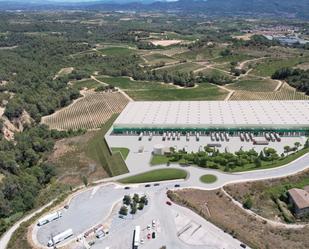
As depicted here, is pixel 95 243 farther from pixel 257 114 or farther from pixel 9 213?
pixel 257 114

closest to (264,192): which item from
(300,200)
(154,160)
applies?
(300,200)

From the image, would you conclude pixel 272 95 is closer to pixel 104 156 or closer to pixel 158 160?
pixel 158 160

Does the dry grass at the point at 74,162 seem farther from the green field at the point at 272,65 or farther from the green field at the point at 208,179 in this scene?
the green field at the point at 272,65

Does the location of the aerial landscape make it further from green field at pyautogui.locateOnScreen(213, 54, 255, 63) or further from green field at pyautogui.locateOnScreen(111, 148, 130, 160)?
green field at pyautogui.locateOnScreen(213, 54, 255, 63)

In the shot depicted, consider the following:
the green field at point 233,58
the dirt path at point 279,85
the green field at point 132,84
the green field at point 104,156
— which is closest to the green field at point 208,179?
the green field at point 104,156

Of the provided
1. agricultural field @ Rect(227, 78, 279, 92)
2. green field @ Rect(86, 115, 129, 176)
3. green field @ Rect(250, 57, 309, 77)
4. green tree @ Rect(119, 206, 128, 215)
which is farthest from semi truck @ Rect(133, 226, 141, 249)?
green field @ Rect(250, 57, 309, 77)

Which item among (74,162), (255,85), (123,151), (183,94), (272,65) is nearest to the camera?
(74,162)
